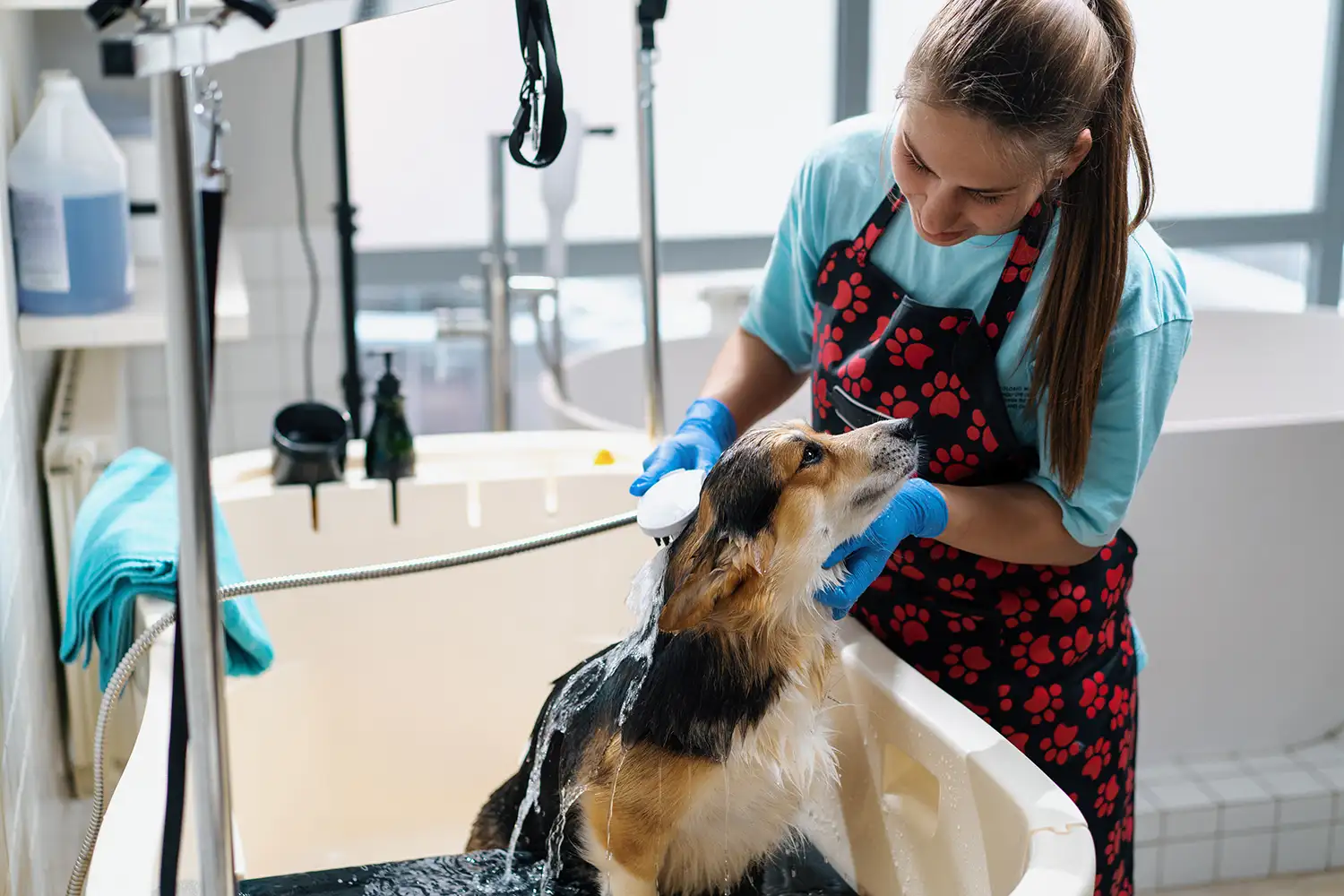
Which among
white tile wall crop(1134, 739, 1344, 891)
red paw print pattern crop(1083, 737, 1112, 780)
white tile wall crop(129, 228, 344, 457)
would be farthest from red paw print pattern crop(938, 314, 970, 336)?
white tile wall crop(129, 228, 344, 457)

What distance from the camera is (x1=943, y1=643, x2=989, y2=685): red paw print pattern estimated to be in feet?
5.18

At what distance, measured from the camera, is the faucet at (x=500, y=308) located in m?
2.77

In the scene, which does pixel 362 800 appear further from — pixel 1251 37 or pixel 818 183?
pixel 1251 37

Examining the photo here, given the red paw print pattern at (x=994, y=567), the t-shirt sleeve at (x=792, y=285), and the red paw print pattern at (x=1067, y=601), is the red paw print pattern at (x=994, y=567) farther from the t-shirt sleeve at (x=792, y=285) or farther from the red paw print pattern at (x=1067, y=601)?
the t-shirt sleeve at (x=792, y=285)

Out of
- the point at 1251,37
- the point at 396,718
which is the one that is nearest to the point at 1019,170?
the point at 396,718

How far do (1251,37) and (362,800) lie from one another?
406 cm

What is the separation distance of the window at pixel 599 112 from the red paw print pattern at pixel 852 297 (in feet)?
7.47

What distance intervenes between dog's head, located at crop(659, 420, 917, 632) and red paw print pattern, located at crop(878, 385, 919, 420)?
5.2 inches

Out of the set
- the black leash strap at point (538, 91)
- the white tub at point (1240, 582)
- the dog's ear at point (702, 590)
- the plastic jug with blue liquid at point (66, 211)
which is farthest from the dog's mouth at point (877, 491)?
the white tub at point (1240, 582)

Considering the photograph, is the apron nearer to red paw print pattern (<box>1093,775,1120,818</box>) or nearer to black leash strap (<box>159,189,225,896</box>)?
red paw print pattern (<box>1093,775,1120,818</box>)

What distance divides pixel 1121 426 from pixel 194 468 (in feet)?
3.21

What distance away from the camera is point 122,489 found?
175 cm

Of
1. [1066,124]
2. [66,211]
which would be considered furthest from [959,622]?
[66,211]

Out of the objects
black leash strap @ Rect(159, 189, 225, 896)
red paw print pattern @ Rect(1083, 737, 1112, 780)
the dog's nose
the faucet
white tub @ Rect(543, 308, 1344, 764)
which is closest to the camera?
black leash strap @ Rect(159, 189, 225, 896)
